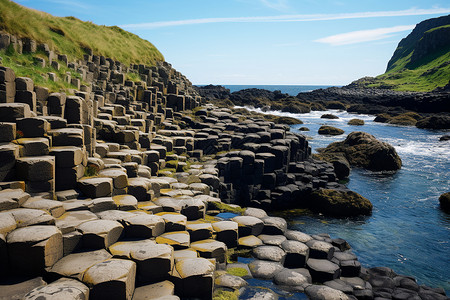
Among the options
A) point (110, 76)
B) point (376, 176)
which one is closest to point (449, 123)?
point (376, 176)

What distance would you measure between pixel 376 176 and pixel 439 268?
40.2 ft

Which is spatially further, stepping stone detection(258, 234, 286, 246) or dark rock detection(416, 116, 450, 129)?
dark rock detection(416, 116, 450, 129)

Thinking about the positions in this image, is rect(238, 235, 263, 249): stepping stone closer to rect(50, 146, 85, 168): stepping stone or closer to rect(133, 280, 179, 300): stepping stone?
rect(133, 280, 179, 300): stepping stone

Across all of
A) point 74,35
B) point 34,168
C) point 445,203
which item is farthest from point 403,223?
point 74,35

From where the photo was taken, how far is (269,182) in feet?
54.4

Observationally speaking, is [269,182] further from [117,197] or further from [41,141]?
[41,141]

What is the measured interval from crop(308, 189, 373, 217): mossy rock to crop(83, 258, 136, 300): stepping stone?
11985mm

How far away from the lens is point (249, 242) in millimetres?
8891

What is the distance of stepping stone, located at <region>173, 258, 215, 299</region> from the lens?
20.2ft

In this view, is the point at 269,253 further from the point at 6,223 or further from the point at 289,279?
the point at 6,223

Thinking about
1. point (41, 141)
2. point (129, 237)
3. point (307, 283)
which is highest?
point (41, 141)

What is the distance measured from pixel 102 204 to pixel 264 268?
4.14 m

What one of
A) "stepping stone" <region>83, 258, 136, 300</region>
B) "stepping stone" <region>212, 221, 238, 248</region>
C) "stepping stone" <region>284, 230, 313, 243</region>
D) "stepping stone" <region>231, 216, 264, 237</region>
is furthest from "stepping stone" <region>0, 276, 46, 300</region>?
"stepping stone" <region>284, 230, 313, 243</region>

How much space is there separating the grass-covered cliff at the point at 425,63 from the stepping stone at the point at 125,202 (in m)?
91.5
